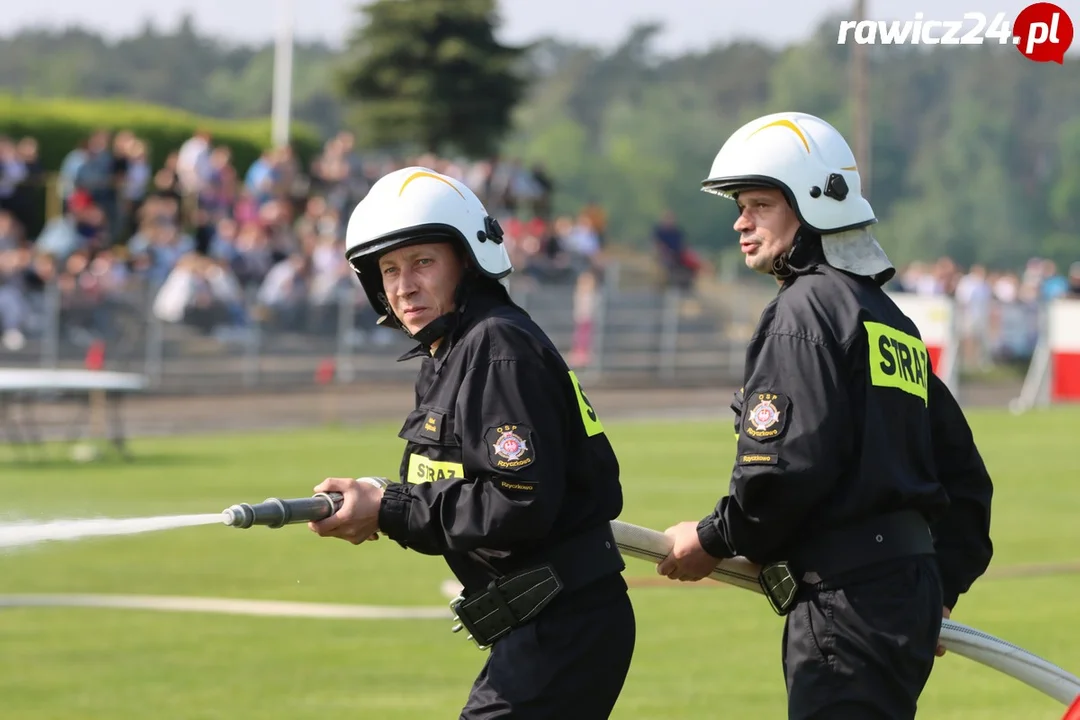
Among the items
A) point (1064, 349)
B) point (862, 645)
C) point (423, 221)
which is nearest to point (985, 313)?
point (1064, 349)

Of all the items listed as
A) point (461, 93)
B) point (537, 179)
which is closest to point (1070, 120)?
point (461, 93)

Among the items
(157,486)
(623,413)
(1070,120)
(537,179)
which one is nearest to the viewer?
(157,486)

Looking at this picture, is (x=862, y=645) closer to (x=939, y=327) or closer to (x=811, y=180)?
(x=811, y=180)

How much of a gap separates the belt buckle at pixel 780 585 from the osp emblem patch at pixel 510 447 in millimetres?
827

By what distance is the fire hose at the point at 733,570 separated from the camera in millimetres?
4469

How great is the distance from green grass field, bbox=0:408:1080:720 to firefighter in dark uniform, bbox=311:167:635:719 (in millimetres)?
3362

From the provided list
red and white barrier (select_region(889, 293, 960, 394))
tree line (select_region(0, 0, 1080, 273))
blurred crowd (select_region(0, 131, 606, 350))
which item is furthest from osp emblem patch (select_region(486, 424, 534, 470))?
tree line (select_region(0, 0, 1080, 273))

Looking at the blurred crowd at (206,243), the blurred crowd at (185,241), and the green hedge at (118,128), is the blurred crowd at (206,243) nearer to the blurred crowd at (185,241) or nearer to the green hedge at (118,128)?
the blurred crowd at (185,241)

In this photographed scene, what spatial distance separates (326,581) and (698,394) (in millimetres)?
21151

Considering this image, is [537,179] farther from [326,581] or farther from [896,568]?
[896,568]

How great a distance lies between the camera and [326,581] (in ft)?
39.0

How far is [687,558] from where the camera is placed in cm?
498

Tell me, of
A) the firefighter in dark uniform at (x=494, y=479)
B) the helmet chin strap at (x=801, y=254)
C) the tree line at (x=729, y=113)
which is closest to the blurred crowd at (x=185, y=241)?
the firefighter in dark uniform at (x=494, y=479)

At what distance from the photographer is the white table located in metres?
19.0
